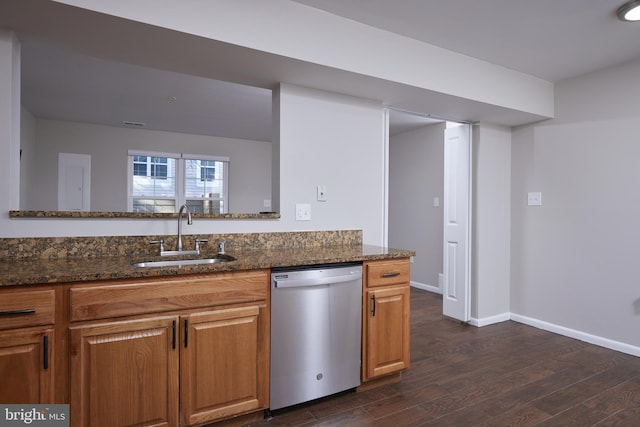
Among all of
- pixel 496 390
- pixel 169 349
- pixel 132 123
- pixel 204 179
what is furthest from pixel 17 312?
pixel 204 179

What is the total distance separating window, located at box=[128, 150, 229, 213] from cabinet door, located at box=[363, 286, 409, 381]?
14.3 feet

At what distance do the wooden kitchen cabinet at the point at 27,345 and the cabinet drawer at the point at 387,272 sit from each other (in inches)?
61.4

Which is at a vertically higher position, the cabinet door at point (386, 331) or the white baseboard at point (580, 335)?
the cabinet door at point (386, 331)

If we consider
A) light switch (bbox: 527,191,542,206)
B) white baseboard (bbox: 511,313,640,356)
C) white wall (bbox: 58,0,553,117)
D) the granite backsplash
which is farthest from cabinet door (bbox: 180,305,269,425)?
light switch (bbox: 527,191,542,206)

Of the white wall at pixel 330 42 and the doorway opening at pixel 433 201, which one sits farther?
the doorway opening at pixel 433 201

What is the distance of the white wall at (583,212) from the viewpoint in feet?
9.43

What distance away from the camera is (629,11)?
2109 mm

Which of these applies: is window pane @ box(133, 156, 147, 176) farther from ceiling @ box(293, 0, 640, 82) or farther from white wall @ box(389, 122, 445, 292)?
ceiling @ box(293, 0, 640, 82)

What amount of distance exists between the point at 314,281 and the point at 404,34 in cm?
176

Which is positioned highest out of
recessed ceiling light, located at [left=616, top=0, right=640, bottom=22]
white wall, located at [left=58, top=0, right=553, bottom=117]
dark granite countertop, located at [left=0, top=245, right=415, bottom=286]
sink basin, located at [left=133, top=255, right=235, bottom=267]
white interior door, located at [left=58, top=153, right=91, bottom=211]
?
recessed ceiling light, located at [left=616, top=0, right=640, bottom=22]

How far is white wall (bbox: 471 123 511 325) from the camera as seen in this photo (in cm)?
359

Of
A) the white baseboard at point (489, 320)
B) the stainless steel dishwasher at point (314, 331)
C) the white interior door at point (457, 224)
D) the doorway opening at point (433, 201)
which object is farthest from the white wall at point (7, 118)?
the white baseboard at point (489, 320)

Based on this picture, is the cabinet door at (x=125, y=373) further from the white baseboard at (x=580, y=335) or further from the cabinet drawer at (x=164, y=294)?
the white baseboard at (x=580, y=335)

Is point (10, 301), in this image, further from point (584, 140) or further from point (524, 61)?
point (584, 140)
